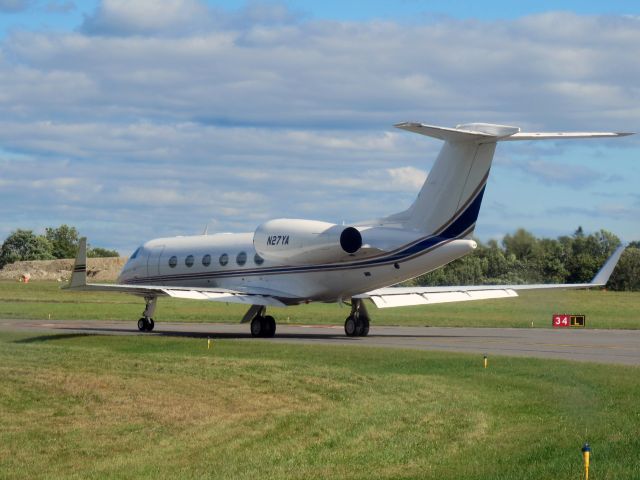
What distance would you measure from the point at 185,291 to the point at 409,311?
22664 millimetres

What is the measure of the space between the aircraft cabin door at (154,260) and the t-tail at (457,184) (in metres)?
13.5

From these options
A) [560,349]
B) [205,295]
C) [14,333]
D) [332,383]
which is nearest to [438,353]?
[560,349]

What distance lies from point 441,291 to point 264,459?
80.1 ft

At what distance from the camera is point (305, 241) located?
37312 mm

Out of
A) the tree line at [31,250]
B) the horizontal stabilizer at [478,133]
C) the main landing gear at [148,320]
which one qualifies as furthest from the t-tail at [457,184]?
the tree line at [31,250]

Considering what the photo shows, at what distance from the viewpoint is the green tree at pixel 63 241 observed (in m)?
165

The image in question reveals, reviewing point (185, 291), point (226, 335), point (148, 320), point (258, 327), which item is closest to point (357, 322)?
point (258, 327)

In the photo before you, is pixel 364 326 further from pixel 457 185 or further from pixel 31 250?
pixel 31 250

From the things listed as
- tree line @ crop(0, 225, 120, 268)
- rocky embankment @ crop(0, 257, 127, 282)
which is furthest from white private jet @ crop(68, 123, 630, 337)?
tree line @ crop(0, 225, 120, 268)

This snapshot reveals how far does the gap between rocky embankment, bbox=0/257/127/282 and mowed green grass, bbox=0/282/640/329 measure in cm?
5600

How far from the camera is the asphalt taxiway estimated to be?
3116 centimetres

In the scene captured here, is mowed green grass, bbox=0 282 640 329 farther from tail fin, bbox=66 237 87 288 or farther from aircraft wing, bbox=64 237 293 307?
tail fin, bbox=66 237 87 288

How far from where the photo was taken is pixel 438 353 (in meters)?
29.3

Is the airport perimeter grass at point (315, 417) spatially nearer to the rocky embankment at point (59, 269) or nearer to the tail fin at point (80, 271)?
the tail fin at point (80, 271)
